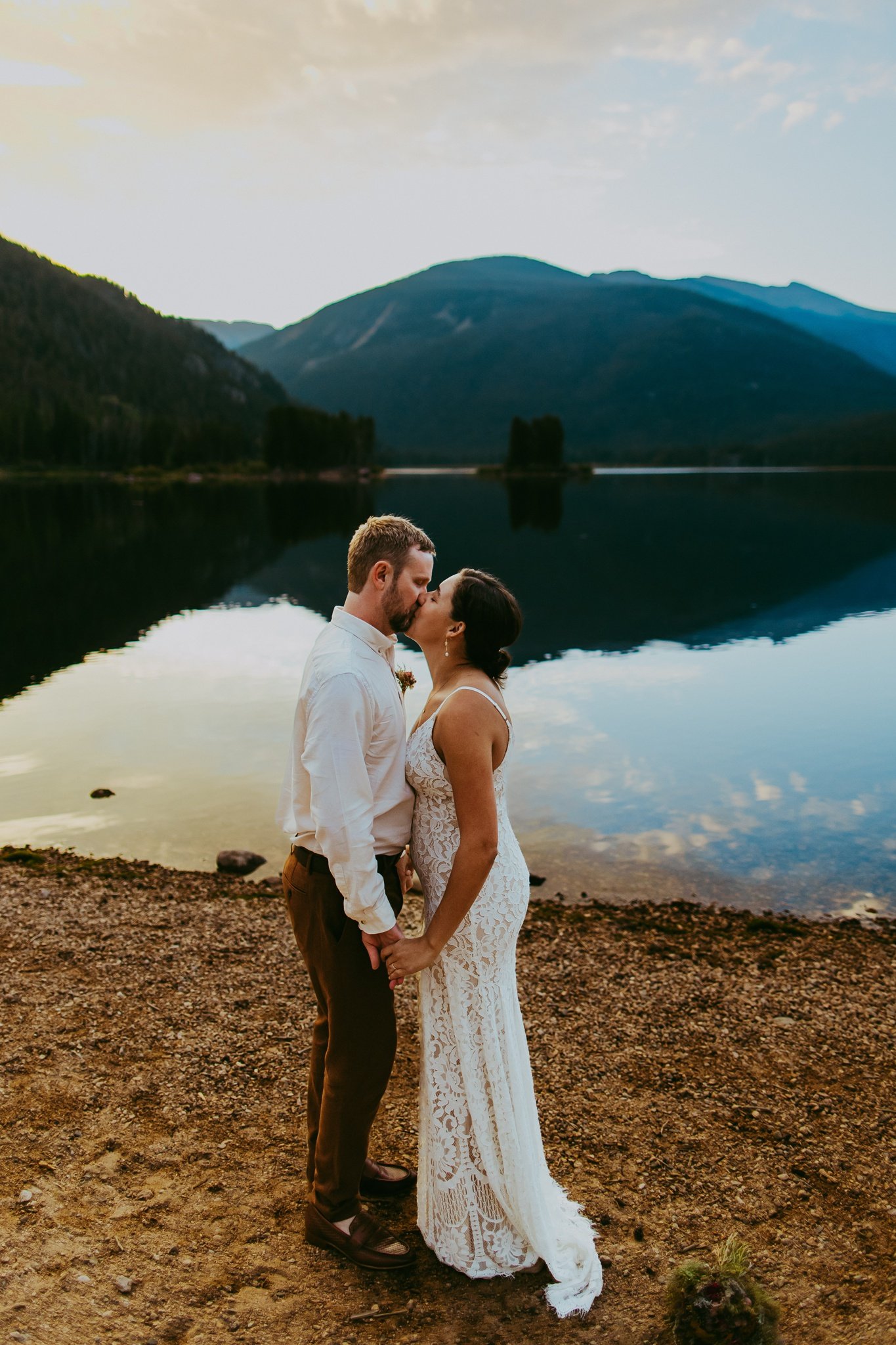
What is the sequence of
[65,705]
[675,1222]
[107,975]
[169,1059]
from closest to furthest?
1. [675,1222]
2. [169,1059]
3. [107,975]
4. [65,705]

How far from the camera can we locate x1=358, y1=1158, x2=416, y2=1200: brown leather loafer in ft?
17.7

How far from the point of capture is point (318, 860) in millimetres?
4352

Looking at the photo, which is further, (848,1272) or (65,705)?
(65,705)

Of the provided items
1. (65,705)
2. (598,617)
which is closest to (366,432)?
(598,617)

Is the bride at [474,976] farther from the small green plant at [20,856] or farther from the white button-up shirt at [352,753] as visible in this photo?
the small green plant at [20,856]

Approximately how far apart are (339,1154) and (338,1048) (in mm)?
585

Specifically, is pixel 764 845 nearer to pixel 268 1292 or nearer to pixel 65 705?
pixel 268 1292

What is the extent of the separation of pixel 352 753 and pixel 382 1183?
9.35ft

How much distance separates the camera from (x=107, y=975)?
793cm

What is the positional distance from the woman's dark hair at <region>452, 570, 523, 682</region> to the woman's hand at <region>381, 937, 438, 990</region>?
1.28 metres

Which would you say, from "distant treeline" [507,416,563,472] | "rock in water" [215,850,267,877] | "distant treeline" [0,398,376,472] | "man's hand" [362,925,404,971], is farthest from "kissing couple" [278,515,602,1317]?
"distant treeline" [507,416,563,472]

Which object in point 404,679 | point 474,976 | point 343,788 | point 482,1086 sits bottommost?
point 482,1086

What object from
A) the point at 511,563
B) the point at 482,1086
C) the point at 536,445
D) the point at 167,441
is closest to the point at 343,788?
the point at 482,1086

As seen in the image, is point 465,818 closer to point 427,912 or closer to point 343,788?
point 343,788
